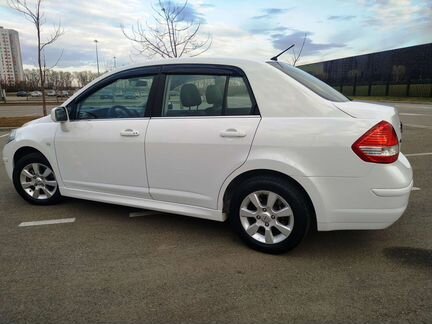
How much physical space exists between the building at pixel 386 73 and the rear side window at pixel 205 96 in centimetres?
3177

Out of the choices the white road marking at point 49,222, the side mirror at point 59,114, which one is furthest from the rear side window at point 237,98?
the white road marking at point 49,222

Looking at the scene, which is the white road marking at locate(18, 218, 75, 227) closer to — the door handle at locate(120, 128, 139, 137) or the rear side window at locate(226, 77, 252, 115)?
the door handle at locate(120, 128, 139, 137)

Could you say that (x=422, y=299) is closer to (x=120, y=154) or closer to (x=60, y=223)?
(x=120, y=154)

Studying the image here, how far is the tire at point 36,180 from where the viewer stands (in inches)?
169

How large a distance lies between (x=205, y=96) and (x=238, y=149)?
2.08ft

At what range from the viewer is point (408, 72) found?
38469mm

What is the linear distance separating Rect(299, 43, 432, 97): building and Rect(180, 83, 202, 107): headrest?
1252 inches

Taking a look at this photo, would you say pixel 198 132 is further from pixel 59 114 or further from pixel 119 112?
pixel 59 114

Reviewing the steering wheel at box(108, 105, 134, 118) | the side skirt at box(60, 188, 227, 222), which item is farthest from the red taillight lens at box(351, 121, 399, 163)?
the steering wheel at box(108, 105, 134, 118)

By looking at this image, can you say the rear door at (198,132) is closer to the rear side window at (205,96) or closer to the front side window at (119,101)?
the rear side window at (205,96)

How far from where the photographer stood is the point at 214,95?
127 inches

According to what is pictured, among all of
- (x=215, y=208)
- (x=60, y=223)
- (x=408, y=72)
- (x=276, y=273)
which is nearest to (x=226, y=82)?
(x=215, y=208)

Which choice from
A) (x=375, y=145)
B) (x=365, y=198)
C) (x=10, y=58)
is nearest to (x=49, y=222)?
(x=365, y=198)

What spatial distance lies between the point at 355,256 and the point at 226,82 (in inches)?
74.5
